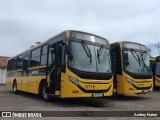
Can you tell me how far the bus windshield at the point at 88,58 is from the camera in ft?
30.9

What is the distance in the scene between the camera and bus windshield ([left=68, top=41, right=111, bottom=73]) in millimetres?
9414

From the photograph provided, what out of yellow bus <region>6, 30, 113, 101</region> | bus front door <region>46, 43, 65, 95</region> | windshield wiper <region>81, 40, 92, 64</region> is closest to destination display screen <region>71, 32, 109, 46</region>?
yellow bus <region>6, 30, 113, 101</region>

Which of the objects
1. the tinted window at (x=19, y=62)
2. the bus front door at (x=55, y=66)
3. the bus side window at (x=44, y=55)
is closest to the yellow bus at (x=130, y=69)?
the bus front door at (x=55, y=66)

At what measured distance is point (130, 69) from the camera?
11.9 meters

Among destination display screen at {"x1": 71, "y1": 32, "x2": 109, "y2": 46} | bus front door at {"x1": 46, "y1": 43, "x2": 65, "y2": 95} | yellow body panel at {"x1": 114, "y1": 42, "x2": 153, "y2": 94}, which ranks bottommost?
yellow body panel at {"x1": 114, "y1": 42, "x2": 153, "y2": 94}

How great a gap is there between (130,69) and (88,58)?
324 cm

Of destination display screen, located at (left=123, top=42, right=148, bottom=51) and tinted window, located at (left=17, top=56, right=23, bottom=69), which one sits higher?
destination display screen, located at (left=123, top=42, right=148, bottom=51)

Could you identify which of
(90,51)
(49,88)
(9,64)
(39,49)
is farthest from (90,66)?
(9,64)

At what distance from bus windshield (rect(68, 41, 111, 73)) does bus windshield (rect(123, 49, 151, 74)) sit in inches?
74.2

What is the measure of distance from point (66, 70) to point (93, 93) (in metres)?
1.52

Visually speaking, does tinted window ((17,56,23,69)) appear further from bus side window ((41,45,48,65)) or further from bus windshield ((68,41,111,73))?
bus windshield ((68,41,111,73))

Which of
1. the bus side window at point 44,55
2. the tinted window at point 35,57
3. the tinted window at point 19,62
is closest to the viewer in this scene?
the bus side window at point 44,55

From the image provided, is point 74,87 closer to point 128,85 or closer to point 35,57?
point 128,85

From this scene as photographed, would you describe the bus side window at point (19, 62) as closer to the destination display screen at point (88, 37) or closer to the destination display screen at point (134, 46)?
the destination display screen at point (88, 37)
